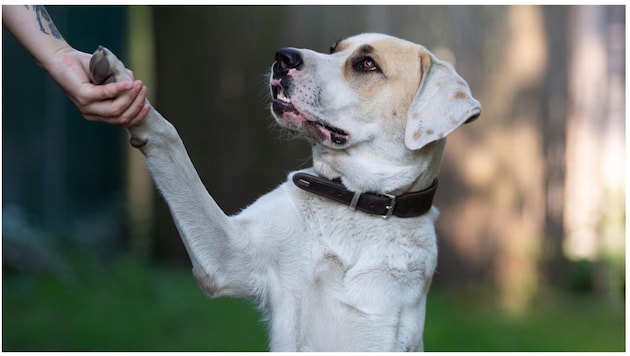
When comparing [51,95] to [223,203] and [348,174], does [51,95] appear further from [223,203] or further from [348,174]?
[348,174]

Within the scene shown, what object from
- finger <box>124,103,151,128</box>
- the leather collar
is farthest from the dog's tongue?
finger <box>124,103,151,128</box>

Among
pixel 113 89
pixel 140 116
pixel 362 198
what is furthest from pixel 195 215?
pixel 362 198

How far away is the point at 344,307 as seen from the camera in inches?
116

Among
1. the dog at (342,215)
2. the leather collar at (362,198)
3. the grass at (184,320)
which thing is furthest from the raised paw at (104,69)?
the grass at (184,320)

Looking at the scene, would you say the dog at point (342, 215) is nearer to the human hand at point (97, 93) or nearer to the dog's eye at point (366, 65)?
the dog's eye at point (366, 65)

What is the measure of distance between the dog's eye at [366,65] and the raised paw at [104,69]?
3.25 ft

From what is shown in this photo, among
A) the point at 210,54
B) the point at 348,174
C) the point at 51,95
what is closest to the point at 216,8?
the point at 210,54

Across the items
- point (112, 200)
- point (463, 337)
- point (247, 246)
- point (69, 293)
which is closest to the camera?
point (247, 246)

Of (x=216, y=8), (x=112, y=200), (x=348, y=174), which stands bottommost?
(x=112, y=200)

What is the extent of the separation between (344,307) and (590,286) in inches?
166

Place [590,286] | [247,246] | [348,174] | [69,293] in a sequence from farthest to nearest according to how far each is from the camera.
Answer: [590,286] < [69,293] < [348,174] < [247,246]

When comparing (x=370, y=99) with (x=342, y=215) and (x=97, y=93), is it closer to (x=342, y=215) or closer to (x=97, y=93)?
(x=342, y=215)

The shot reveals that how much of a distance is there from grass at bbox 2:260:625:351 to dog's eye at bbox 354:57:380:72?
8.18ft

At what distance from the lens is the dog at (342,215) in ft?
9.40
